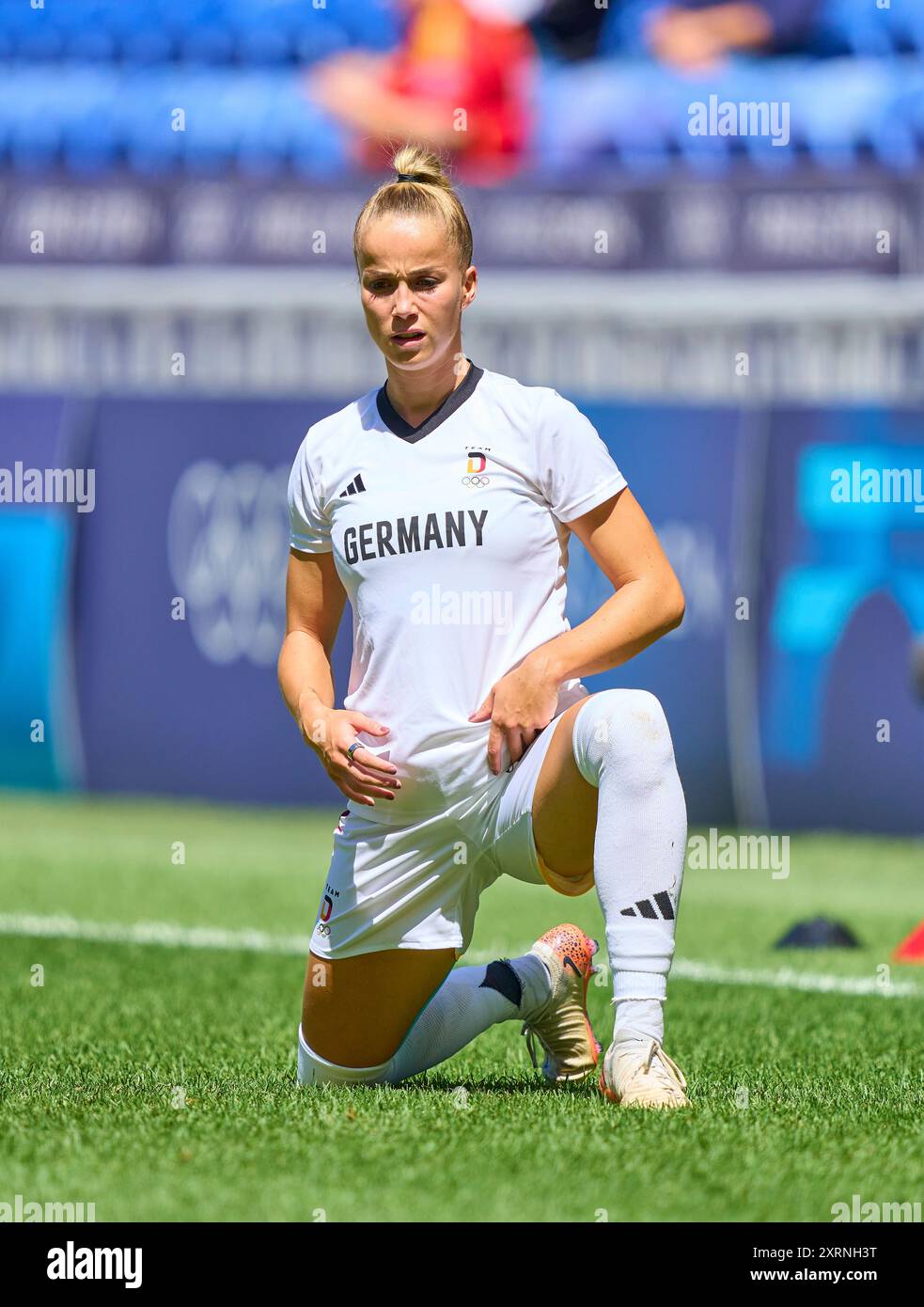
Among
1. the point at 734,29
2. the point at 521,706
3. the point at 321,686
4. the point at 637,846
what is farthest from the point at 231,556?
the point at 637,846

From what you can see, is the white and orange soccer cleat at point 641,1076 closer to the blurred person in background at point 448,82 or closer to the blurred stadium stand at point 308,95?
the blurred stadium stand at point 308,95

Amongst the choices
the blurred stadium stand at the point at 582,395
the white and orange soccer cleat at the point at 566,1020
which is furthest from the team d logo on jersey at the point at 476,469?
the blurred stadium stand at the point at 582,395

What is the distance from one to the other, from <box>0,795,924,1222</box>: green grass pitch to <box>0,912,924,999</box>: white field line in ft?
0.23

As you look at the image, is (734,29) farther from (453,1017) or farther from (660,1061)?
(660,1061)

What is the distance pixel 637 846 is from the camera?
12.3 ft

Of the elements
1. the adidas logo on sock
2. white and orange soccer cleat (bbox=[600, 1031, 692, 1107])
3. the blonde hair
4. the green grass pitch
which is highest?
the blonde hair

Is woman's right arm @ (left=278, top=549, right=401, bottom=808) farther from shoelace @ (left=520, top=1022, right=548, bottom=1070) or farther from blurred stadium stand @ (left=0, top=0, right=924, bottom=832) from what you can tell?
blurred stadium stand @ (left=0, top=0, right=924, bottom=832)

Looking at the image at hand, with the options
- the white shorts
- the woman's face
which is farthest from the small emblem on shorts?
the woman's face

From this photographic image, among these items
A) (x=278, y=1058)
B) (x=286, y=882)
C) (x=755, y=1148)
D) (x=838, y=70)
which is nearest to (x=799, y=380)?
(x=838, y=70)

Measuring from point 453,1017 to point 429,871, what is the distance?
36 centimetres

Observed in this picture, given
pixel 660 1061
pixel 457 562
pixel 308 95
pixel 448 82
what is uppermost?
pixel 308 95

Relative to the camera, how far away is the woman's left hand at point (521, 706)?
3.92 metres

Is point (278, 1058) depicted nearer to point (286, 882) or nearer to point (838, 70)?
point (286, 882)

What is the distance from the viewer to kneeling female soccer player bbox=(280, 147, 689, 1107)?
3.78 m
